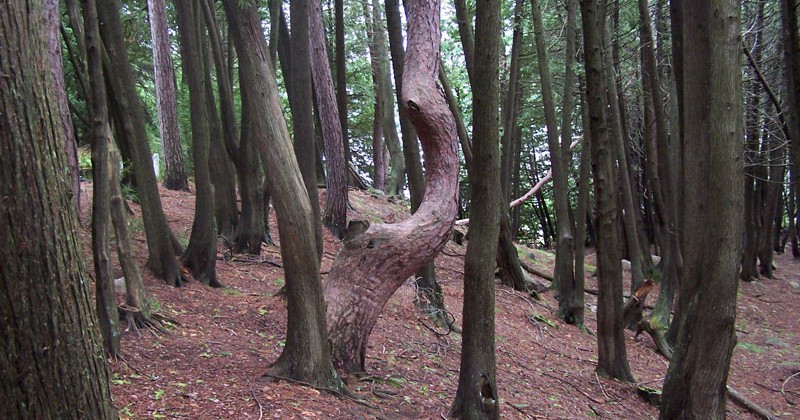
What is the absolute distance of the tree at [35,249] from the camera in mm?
2268

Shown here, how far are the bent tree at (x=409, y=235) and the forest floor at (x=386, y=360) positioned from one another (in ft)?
1.96

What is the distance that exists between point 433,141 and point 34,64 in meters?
4.25

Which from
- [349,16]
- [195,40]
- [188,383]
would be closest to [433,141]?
[188,383]

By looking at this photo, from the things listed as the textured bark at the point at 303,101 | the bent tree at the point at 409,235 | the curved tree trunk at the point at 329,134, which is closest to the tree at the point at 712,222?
the bent tree at the point at 409,235

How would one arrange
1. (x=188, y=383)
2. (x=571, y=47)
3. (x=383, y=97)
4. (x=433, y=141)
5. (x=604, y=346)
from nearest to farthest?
(x=188, y=383) < (x=433, y=141) < (x=604, y=346) < (x=571, y=47) < (x=383, y=97)

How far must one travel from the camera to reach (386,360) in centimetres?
663

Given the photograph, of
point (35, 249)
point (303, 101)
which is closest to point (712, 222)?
point (303, 101)

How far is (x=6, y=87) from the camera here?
2.27 metres

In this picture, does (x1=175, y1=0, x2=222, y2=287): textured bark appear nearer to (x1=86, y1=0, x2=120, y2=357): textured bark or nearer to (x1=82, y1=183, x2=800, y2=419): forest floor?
(x1=82, y1=183, x2=800, y2=419): forest floor

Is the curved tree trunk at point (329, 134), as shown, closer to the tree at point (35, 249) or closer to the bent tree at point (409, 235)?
the bent tree at point (409, 235)

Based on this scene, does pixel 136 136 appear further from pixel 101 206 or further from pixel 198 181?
pixel 101 206

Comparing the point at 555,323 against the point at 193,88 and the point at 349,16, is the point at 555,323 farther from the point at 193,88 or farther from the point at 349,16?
the point at 349,16

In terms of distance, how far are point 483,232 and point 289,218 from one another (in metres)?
1.55

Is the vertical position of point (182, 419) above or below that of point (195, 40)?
below
